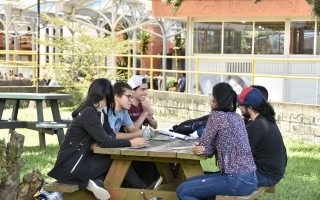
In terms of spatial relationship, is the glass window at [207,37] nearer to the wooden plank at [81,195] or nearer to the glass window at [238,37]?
the glass window at [238,37]

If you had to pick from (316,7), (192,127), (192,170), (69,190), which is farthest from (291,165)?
(69,190)

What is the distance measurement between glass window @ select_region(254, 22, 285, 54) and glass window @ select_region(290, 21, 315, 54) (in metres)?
0.32

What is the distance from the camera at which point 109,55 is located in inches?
787

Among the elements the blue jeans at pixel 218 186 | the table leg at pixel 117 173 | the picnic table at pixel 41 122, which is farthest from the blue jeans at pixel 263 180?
the picnic table at pixel 41 122

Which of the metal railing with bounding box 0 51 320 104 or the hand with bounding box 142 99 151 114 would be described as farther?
the metal railing with bounding box 0 51 320 104

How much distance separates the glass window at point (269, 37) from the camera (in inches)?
754

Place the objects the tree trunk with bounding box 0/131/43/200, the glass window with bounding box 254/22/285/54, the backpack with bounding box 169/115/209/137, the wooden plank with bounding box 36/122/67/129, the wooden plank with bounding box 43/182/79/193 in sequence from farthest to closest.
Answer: the glass window with bounding box 254/22/285/54 < the wooden plank with bounding box 36/122/67/129 < the backpack with bounding box 169/115/209/137 < the wooden plank with bounding box 43/182/79/193 < the tree trunk with bounding box 0/131/43/200

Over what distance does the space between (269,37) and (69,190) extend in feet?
47.2

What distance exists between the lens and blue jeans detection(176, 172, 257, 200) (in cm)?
537

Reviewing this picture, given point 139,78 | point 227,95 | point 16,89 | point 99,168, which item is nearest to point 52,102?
point 139,78

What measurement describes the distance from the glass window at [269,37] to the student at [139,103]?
12300 mm

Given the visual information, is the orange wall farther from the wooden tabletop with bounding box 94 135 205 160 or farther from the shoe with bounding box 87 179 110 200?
the shoe with bounding box 87 179 110 200

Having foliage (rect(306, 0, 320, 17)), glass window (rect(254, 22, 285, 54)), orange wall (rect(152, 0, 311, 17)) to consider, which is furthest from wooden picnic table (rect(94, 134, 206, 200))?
glass window (rect(254, 22, 285, 54))

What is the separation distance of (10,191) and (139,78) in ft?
8.04
